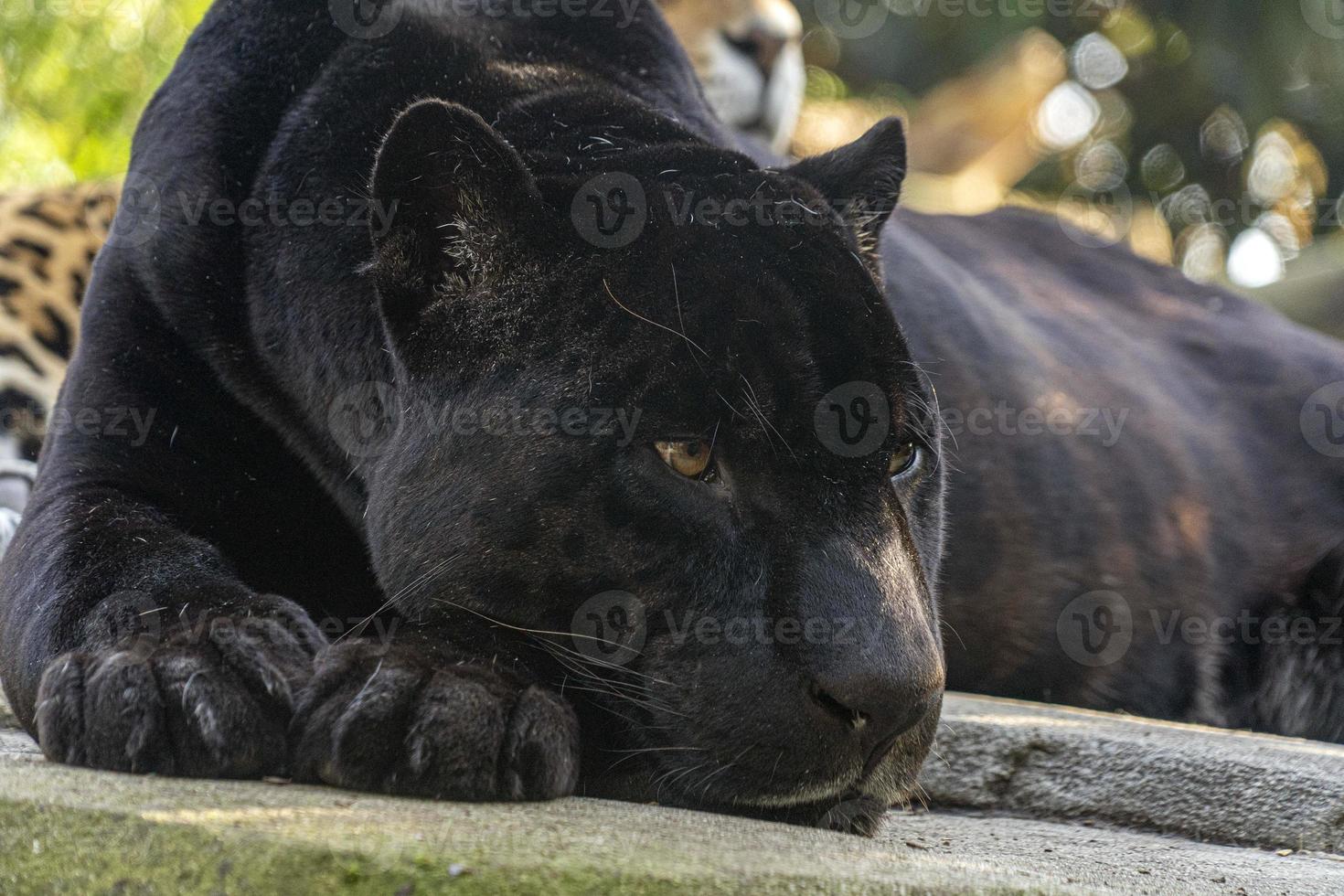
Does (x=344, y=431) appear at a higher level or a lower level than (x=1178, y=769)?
higher

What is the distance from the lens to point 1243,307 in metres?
6.21

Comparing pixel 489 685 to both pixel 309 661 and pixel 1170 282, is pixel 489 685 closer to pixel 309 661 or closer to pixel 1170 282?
pixel 309 661

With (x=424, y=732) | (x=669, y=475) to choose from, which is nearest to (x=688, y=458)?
(x=669, y=475)

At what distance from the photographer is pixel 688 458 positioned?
2.42 meters

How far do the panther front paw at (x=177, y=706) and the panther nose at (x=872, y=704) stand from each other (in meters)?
0.81

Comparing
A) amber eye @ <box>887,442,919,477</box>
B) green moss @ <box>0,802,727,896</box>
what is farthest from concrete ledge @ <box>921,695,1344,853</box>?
green moss @ <box>0,802,727,896</box>

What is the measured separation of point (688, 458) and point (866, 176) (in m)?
1.11

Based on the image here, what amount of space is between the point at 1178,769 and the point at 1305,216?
2053 centimetres

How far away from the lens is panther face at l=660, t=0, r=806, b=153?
25.6 ft

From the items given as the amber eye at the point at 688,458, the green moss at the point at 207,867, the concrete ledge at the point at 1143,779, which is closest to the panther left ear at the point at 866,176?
the amber eye at the point at 688,458

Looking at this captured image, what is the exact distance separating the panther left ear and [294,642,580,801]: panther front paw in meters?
1.44

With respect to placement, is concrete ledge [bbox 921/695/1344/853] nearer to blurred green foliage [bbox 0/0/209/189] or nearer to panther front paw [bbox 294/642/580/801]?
panther front paw [bbox 294/642/580/801]

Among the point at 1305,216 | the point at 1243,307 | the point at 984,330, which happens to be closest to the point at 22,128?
the point at 984,330

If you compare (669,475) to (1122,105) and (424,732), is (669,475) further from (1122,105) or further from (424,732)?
(1122,105)
